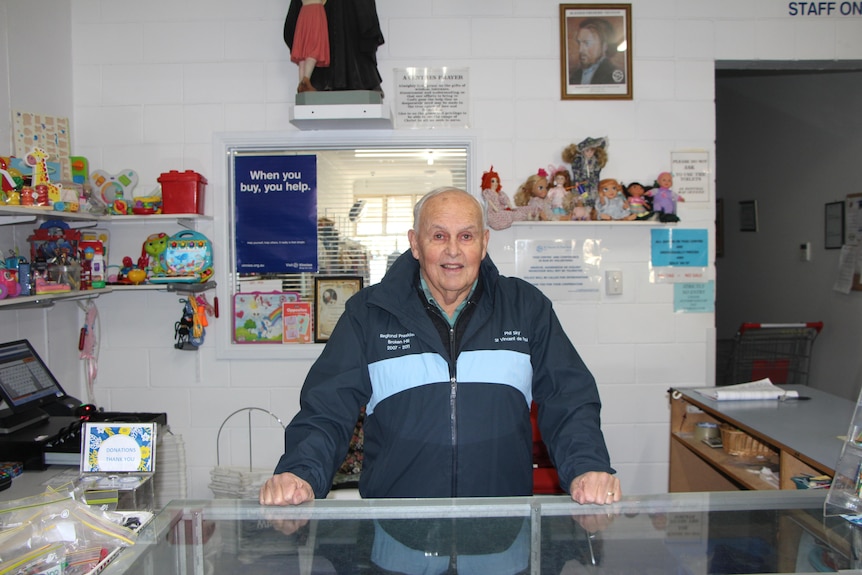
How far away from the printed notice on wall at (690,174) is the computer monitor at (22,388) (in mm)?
2921

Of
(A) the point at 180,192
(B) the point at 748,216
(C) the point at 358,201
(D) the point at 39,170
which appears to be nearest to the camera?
(D) the point at 39,170

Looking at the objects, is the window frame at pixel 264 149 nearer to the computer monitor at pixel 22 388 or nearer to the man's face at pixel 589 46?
the man's face at pixel 589 46

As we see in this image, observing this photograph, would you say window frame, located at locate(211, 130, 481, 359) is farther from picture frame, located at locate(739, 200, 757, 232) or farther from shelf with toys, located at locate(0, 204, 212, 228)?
picture frame, located at locate(739, 200, 757, 232)

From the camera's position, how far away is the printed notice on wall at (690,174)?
3156 mm

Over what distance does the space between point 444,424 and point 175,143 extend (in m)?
2.27

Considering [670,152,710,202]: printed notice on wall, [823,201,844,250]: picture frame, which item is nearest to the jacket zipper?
[670,152,710,202]: printed notice on wall

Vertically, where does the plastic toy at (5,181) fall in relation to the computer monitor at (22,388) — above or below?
above

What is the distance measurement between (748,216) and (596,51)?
3176 mm

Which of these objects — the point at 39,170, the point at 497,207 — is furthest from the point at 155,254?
the point at 497,207

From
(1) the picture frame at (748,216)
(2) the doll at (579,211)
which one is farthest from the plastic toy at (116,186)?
(1) the picture frame at (748,216)

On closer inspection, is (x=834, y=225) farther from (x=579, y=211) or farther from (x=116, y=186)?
(x=116, y=186)

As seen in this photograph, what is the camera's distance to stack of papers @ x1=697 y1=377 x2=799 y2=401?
2.72 meters

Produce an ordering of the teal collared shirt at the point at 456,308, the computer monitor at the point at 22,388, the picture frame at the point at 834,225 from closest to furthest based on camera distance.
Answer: the teal collared shirt at the point at 456,308 < the computer monitor at the point at 22,388 < the picture frame at the point at 834,225

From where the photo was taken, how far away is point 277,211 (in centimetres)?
318
